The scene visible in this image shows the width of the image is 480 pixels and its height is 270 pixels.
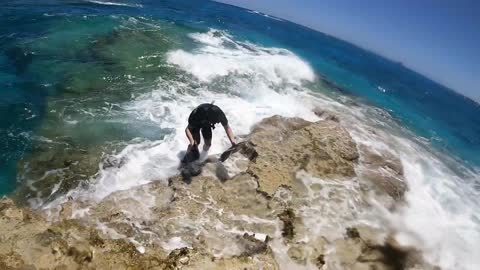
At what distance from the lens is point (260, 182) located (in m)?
6.41

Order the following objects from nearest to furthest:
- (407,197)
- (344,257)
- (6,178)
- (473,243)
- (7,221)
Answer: (7,221)
(344,257)
(6,178)
(473,243)
(407,197)

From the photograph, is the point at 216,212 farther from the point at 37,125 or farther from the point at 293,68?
the point at 293,68

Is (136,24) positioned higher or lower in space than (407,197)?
lower

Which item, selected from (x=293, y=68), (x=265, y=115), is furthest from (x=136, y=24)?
(x=265, y=115)

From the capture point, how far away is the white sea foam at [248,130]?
666cm

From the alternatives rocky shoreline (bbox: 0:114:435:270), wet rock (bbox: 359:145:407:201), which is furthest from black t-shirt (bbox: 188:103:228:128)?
wet rock (bbox: 359:145:407:201)

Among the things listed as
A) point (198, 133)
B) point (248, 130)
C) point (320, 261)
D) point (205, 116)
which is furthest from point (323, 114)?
point (320, 261)

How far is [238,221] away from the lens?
219 inches

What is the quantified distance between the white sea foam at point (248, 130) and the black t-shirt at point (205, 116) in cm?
115

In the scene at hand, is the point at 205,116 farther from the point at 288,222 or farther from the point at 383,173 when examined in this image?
the point at 383,173

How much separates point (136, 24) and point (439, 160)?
697 inches

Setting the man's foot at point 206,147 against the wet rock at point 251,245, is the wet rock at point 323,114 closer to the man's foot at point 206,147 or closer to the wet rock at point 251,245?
the man's foot at point 206,147

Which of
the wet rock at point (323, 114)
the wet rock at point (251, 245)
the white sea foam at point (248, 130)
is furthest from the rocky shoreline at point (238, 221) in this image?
the wet rock at point (323, 114)

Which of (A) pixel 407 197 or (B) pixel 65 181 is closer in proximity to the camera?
(B) pixel 65 181
